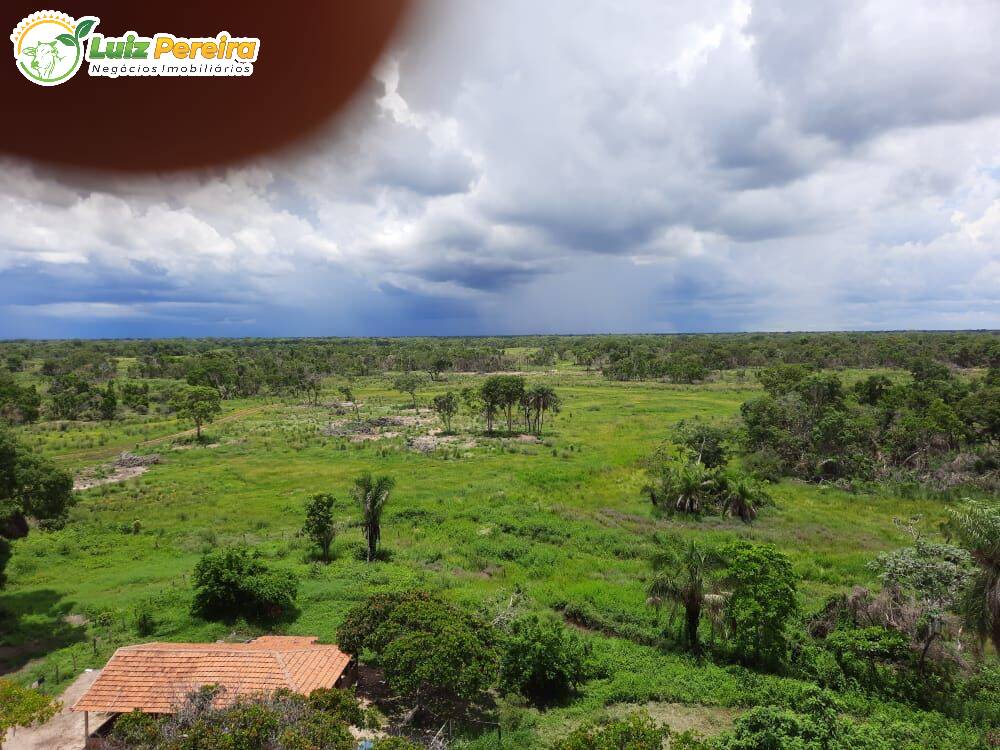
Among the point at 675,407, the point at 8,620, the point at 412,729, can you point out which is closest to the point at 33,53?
the point at 8,620

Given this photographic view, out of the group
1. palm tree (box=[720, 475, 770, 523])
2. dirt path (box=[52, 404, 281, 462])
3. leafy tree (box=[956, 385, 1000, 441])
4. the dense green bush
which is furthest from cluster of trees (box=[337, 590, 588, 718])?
dirt path (box=[52, 404, 281, 462])

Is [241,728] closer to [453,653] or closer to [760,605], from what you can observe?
[453,653]

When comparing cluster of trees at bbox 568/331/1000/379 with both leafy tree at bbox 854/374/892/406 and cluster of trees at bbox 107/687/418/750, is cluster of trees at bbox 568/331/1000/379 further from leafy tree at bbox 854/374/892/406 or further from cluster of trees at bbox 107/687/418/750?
cluster of trees at bbox 107/687/418/750

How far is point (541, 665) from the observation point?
1725cm

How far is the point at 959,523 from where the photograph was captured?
46.2ft

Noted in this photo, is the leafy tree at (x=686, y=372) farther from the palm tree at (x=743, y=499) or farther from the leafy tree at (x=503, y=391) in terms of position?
the palm tree at (x=743, y=499)

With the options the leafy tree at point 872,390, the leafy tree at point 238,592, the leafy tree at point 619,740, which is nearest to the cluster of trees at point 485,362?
the leafy tree at point 872,390

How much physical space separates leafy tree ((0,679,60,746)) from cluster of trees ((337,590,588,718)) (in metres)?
7.50

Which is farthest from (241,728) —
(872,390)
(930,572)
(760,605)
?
(872,390)

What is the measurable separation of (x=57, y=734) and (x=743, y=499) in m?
35.3

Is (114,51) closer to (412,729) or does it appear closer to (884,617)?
(412,729)

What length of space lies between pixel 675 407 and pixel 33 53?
3080 inches

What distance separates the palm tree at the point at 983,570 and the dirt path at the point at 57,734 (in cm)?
2495

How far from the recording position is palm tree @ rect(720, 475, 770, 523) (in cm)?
3469
